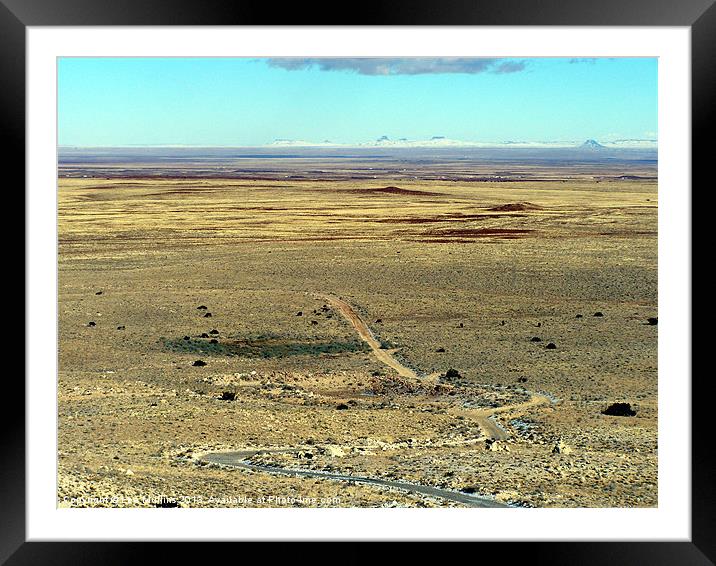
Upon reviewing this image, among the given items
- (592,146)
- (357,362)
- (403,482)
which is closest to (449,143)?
(592,146)

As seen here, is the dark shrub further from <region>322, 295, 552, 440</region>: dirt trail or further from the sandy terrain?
<region>322, 295, 552, 440</region>: dirt trail

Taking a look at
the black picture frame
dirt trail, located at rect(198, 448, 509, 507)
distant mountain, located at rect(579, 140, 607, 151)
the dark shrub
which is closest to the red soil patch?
the dark shrub

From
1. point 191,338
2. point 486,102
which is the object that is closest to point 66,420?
point 191,338

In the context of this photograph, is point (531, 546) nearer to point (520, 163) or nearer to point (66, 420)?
point (66, 420)

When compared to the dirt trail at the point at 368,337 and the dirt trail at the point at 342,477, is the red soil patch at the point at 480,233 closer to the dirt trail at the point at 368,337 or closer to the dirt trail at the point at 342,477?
the dirt trail at the point at 368,337
